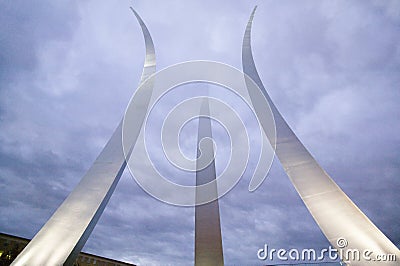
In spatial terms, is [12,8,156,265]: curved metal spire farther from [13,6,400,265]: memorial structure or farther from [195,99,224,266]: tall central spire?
[195,99,224,266]: tall central spire

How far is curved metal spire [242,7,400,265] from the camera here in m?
7.82

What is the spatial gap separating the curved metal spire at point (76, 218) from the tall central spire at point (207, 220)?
443 centimetres

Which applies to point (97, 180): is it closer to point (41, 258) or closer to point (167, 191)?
point (41, 258)

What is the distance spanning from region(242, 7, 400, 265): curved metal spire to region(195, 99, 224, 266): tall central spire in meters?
5.13

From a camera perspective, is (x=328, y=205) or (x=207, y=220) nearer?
(x=328, y=205)

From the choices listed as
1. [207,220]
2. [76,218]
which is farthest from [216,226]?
[76,218]

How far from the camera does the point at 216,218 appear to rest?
47.2ft

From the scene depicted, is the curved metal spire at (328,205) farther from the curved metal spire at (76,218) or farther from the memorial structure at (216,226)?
the curved metal spire at (76,218)

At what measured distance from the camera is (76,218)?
10.2m

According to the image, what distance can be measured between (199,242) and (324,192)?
259 inches

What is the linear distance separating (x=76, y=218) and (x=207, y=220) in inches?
237

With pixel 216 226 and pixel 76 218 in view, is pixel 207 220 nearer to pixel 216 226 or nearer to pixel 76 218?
pixel 216 226

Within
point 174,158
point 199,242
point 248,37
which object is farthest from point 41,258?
point 248,37

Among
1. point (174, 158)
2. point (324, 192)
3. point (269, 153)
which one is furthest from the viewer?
point (174, 158)
